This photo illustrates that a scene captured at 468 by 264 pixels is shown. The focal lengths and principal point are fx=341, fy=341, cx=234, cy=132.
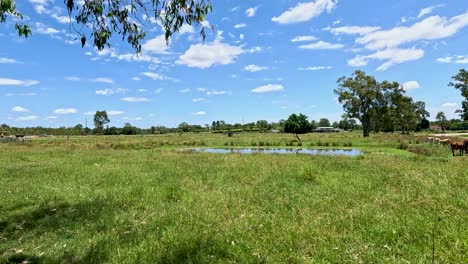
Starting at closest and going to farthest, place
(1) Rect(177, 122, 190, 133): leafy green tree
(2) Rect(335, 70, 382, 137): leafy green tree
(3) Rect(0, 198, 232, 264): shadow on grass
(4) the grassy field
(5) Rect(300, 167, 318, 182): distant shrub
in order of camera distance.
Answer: (4) the grassy field
(3) Rect(0, 198, 232, 264): shadow on grass
(5) Rect(300, 167, 318, 182): distant shrub
(2) Rect(335, 70, 382, 137): leafy green tree
(1) Rect(177, 122, 190, 133): leafy green tree

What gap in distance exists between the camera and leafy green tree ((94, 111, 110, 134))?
495 feet

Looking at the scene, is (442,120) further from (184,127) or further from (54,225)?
(54,225)

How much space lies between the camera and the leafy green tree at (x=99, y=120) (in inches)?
5945

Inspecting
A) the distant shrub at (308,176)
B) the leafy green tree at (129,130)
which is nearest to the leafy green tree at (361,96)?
the distant shrub at (308,176)

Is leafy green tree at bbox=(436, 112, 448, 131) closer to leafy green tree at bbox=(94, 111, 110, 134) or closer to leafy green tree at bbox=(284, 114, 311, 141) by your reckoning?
leafy green tree at bbox=(284, 114, 311, 141)

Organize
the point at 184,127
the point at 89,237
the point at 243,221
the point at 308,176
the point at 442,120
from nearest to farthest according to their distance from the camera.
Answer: the point at 89,237, the point at 243,221, the point at 308,176, the point at 442,120, the point at 184,127

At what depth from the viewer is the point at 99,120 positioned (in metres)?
152

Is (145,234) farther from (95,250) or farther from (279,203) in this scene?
(279,203)

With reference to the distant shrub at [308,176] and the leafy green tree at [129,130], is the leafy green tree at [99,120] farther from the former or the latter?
the distant shrub at [308,176]

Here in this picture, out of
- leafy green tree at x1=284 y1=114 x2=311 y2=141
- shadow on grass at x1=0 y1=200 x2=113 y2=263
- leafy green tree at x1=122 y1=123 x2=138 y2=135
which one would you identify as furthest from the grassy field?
leafy green tree at x1=122 y1=123 x2=138 y2=135

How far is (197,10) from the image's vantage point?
22.6 ft

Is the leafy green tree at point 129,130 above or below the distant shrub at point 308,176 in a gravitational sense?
above

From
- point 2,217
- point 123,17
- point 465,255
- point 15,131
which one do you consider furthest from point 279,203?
point 15,131

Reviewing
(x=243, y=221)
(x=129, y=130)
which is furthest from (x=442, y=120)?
(x=243, y=221)
